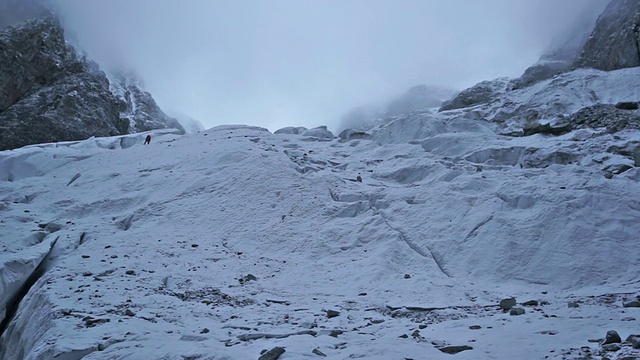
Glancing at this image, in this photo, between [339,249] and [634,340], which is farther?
[339,249]

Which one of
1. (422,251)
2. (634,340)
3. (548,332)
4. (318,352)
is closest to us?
(634,340)

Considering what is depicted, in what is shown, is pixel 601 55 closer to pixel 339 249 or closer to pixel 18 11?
pixel 339 249

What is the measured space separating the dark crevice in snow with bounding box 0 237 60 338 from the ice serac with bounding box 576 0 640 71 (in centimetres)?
3675

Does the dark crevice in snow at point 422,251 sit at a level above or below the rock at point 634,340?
above

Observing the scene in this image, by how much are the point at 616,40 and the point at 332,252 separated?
110 feet

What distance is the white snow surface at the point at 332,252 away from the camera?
7887 millimetres

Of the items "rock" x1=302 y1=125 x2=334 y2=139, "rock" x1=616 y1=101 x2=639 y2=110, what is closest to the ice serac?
"rock" x1=616 y1=101 x2=639 y2=110

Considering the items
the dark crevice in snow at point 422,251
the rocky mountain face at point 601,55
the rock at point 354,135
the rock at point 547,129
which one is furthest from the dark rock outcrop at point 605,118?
the dark crevice in snow at point 422,251

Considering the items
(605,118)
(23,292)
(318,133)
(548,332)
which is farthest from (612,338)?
(318,133)

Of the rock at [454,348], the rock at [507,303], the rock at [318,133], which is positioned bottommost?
the rock at [454,348]

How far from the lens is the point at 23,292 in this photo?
1209 centimetres

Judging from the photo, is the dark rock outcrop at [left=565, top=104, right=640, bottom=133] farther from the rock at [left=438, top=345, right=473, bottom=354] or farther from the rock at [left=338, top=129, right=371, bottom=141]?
the rock at [left=438, top=345, right=473, bottom=354]

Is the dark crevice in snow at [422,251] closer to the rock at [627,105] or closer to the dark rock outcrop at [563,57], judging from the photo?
the rock at [627,105]

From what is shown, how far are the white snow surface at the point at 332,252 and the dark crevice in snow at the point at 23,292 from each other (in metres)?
0.32
